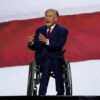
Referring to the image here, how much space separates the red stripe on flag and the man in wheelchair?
0.46 m

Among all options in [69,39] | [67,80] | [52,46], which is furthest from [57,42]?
[69,39]

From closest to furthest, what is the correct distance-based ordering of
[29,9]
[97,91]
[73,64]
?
1. [97,91]
2. [73,64]
3. [29,9]

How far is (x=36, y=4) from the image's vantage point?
1.81 meters

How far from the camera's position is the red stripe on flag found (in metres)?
1.62

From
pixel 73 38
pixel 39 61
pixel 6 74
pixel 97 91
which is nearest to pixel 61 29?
pixel 39 61

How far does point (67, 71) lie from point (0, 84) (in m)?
0.63

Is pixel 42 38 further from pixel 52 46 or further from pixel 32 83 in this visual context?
pixel 32 83

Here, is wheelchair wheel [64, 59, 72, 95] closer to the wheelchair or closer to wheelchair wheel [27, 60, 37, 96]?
the wheelchair

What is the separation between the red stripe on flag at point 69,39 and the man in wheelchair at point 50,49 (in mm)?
456

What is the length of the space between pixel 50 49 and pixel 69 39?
0.55 metres

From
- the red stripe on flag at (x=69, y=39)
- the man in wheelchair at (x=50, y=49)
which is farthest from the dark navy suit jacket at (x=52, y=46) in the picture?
the red stripe on flag at (x=69, y=39)

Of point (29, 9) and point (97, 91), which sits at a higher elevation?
point (29, 9)

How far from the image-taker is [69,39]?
5.55ft

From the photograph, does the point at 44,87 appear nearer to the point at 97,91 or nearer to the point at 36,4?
the point at 97,91
